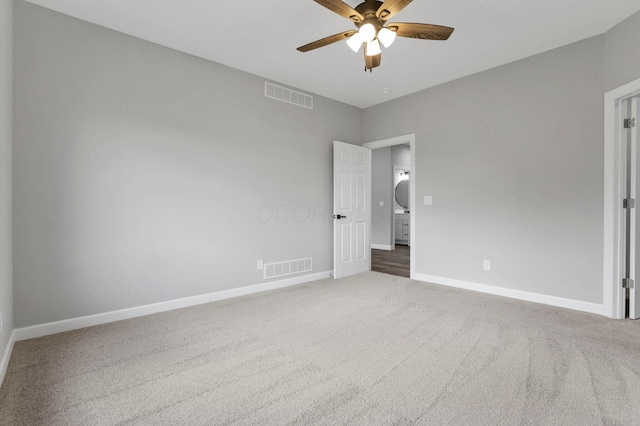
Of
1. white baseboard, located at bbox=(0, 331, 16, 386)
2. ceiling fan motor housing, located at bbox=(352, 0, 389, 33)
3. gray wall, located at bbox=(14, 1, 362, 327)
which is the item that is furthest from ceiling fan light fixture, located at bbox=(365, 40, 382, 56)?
white baseboard, located at bbox=(0, 331, 16, 386)

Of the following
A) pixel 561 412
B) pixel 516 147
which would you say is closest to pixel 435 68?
pixel 516 147

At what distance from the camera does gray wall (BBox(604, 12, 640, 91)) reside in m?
2.66

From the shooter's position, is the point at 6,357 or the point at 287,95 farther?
the point at 287,95

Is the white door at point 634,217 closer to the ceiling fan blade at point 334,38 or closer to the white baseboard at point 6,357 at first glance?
the ceiling fan blade at point 334,38

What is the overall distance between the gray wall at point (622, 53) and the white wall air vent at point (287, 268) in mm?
3832

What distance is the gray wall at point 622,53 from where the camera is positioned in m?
2.66

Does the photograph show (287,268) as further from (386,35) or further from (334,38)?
(386,35)

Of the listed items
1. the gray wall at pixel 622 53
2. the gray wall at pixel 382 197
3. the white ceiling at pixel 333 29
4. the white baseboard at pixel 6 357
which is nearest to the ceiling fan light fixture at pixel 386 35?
the white ceiling at pixel 333 29

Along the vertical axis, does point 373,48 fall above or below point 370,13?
below

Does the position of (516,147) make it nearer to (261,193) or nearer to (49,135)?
(261,193)

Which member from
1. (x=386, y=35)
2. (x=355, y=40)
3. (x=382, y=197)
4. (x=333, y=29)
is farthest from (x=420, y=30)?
(x=382, y=197)

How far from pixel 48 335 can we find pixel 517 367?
3.60 m

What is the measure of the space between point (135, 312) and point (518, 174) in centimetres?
437

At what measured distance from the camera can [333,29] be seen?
2.92 meters
